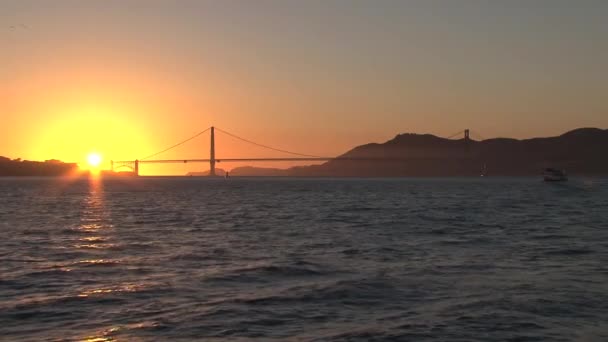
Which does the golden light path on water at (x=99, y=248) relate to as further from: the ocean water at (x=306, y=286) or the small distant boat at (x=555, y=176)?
the small distant boat at (x=555, y=176)

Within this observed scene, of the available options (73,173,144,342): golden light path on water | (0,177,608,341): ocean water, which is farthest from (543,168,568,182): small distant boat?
(0,177,608,341): ocean water

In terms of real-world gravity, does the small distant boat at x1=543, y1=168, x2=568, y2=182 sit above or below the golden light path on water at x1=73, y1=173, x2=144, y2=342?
above

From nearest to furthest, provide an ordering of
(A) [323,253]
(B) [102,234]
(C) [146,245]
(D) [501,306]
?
(D) [501,306], (A) [323,253], (C) [146,245], (B) [102,234]

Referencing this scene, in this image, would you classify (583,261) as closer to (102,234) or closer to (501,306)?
(501,306)

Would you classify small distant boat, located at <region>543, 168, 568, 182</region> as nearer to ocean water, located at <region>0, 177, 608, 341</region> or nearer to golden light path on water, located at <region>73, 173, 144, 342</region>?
golden light path on water, located at <region>73, 173, 144, 342</region>

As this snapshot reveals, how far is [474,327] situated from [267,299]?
4.55 metres

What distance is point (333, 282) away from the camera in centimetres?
1744

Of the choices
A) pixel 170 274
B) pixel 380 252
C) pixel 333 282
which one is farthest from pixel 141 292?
pixel 380 252

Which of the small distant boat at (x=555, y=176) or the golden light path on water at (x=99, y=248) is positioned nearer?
the golden light path on water at (x=99, y=248)

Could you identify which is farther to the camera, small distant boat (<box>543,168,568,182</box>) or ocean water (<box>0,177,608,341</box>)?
small distant boat (<box>543,168,568,182</box>)

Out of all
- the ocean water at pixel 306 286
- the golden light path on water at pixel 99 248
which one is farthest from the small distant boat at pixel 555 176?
the ocean water at pixel 306 286

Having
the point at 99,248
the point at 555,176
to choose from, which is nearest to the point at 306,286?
the point at 99,248

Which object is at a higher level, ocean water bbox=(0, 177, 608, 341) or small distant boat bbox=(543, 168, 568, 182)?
small distant boat bbox=(543, 168, 568, 182)

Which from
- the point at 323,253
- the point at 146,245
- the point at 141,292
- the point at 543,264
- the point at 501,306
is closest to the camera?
the point at 501,306
